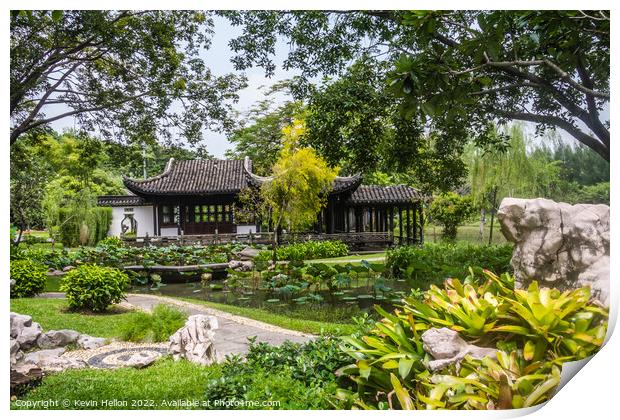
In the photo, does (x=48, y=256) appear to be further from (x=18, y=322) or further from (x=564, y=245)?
(x=564, y=245)

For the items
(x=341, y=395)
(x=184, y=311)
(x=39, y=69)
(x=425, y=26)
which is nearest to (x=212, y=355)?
(x=184, y=311)

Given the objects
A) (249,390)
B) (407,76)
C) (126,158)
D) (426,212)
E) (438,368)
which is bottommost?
(249,390)

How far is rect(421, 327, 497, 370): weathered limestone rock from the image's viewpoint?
286cm

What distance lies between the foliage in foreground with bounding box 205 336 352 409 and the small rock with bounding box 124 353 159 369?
1.81ft

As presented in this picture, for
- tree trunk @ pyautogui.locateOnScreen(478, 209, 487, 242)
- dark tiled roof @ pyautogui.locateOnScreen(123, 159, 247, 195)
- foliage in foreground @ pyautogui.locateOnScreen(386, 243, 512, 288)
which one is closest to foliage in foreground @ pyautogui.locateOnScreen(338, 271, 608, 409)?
foliage in foreground @ pyautogui.locateOnScreen(386, 243, 512, 288)

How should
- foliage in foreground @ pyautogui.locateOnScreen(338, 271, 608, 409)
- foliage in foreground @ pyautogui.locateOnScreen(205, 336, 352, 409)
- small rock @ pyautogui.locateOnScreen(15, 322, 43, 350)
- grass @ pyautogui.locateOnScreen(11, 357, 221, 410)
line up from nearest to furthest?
1. foliage in foreground @ pyautogui.locateOnScreen(338, 271, 608, 409)
2. foliage in foreground @ pyautogui.locateOnScreen(205, 336, 352, 409)
3. grass @ pyautogui.locateOnScreen(11, 357, 221, 410)
4. small rock @ pyautogui.locateOnScreen(15, 322, 43, 350)

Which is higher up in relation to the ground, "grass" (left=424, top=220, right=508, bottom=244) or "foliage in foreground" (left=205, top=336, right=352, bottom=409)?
"grass" (left=424, top=220, right=508, bottom=244)

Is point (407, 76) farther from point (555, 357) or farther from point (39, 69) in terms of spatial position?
point (39, 69)

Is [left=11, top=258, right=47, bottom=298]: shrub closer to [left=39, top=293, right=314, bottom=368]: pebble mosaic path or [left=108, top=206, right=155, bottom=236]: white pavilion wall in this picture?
[left=39, top=293, right=314, bottom=368]: pebble mosaic path

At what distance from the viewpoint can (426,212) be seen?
4180 millimetres

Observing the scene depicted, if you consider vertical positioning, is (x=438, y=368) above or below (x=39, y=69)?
below

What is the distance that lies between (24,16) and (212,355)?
9.36 feet

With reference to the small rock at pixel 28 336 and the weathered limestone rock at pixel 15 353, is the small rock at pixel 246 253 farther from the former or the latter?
the weathered limestone rock at pixel 15 353

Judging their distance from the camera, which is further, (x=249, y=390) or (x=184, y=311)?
(x=184, y=311)
